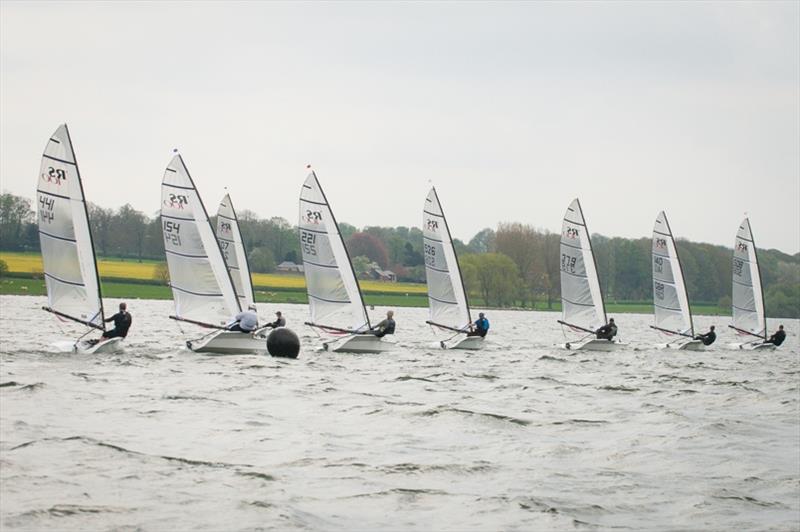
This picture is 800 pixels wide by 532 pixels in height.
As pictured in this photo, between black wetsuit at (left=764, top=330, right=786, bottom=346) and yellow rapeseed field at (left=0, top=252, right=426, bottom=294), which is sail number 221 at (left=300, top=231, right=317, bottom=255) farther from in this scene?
yellow rapeseed field at (left=0, top=252, right=426, bottom=294)

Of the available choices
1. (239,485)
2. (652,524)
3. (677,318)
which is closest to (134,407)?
(239,485)

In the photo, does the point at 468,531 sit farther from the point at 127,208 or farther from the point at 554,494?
the point at 127,208

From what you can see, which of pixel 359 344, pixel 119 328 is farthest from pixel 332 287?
pixel 119 328

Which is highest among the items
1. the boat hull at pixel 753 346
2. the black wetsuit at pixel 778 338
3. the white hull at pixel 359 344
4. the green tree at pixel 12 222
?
the green tree at pixel 12 222

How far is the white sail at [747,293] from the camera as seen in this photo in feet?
171

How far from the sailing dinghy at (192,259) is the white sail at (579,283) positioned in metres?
16.0

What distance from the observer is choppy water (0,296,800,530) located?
1227 centimetres

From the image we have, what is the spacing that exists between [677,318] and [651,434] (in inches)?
1187

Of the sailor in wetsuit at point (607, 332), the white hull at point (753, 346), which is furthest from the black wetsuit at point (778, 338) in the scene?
the sailor in wetsuit at point (607, 332)

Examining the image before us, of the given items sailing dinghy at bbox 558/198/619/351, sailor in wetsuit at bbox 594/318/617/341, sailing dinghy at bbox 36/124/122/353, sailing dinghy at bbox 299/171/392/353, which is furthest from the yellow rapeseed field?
sailing dinghy at bbox 36/124/122/353

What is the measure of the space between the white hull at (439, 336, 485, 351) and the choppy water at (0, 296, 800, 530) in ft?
32.5

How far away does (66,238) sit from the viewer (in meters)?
29.7

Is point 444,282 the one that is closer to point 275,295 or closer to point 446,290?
point 446,290

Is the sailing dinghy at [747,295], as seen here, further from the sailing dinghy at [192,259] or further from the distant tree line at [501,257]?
the distant tree line at [501,257]
